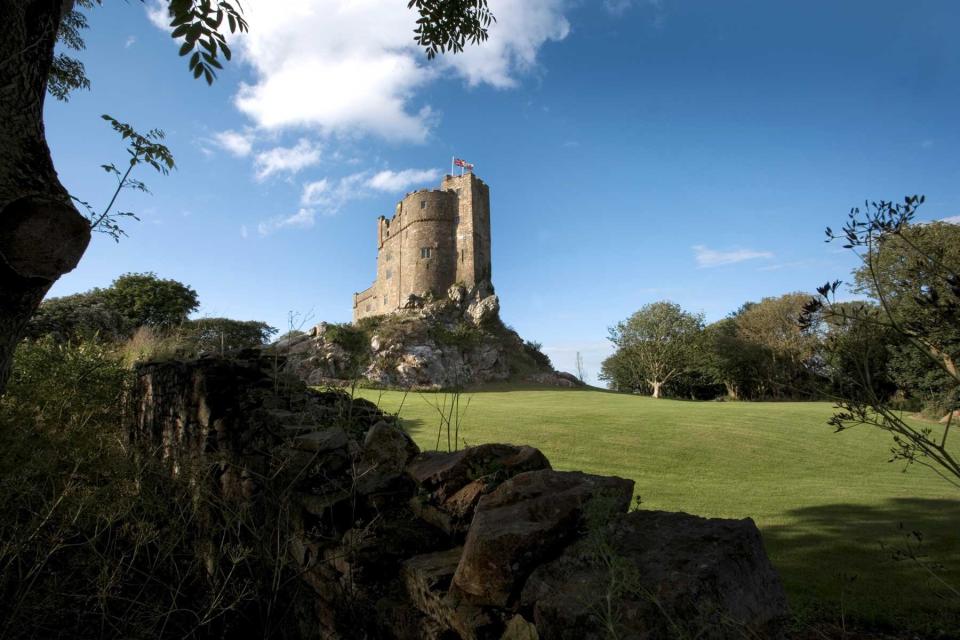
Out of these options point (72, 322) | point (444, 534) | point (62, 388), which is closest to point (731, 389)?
point (72, 322)

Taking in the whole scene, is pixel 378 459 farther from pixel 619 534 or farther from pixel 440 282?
pixel 440 282

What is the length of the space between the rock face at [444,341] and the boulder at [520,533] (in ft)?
107

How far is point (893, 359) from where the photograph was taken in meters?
31.2

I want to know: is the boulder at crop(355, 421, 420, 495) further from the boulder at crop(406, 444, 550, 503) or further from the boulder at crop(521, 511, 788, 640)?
the boulder at crop(521, 511, 788, 640)

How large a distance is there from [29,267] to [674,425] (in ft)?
54.7

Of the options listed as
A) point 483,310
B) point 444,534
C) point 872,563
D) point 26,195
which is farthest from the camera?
point 483,310

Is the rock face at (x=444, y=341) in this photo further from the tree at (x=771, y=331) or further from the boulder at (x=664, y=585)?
the boulder at (x=664, y=585)

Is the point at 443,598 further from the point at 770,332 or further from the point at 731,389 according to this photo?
the point at 770,332

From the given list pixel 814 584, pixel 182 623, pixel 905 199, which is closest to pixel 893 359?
pixel 814 584

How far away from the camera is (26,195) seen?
2.63 metres

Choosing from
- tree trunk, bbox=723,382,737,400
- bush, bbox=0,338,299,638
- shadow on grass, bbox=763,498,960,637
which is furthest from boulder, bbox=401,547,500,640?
tree trunk, bbox=723,382,737,400

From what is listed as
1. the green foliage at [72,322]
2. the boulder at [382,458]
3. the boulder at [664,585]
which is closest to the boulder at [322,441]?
the boulder at [382,458]

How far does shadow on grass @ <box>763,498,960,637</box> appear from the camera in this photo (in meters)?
3.78

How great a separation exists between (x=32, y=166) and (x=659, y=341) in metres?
47.5
